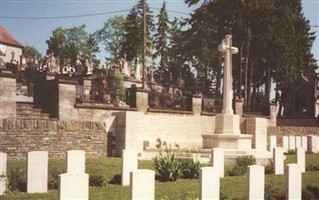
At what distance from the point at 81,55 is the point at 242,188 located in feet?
194

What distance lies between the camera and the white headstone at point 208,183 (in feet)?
20.4

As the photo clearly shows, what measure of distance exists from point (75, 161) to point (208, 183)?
14.2ft

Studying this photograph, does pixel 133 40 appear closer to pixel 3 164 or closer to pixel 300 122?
pixel 300 122

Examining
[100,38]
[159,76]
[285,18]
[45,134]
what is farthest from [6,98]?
[100,38]

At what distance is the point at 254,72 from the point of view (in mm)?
Result: 44062

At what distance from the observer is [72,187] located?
5141mm

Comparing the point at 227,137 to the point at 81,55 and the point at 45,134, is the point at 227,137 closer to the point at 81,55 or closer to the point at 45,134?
the point at 45,134

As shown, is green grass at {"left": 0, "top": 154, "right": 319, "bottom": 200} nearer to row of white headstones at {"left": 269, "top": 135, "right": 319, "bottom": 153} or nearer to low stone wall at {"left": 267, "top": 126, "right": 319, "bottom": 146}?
row of white headstones at {"left": 269, "top": 135, "right": 319, "bottom": 153}

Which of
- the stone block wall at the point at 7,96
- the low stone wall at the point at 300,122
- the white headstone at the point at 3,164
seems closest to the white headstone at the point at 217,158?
the white headstone at the point at 3,164

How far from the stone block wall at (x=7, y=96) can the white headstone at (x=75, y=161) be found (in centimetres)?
655

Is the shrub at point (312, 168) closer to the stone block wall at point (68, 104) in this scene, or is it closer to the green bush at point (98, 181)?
the green bush at point (98, 181)

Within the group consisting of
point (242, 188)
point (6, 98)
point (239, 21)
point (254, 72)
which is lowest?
point (242, 188)

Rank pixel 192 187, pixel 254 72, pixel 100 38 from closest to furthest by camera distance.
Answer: pixel 192 187
pixel 254 72
pixel 100 38

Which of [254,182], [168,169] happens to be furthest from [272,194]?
[168,169]
